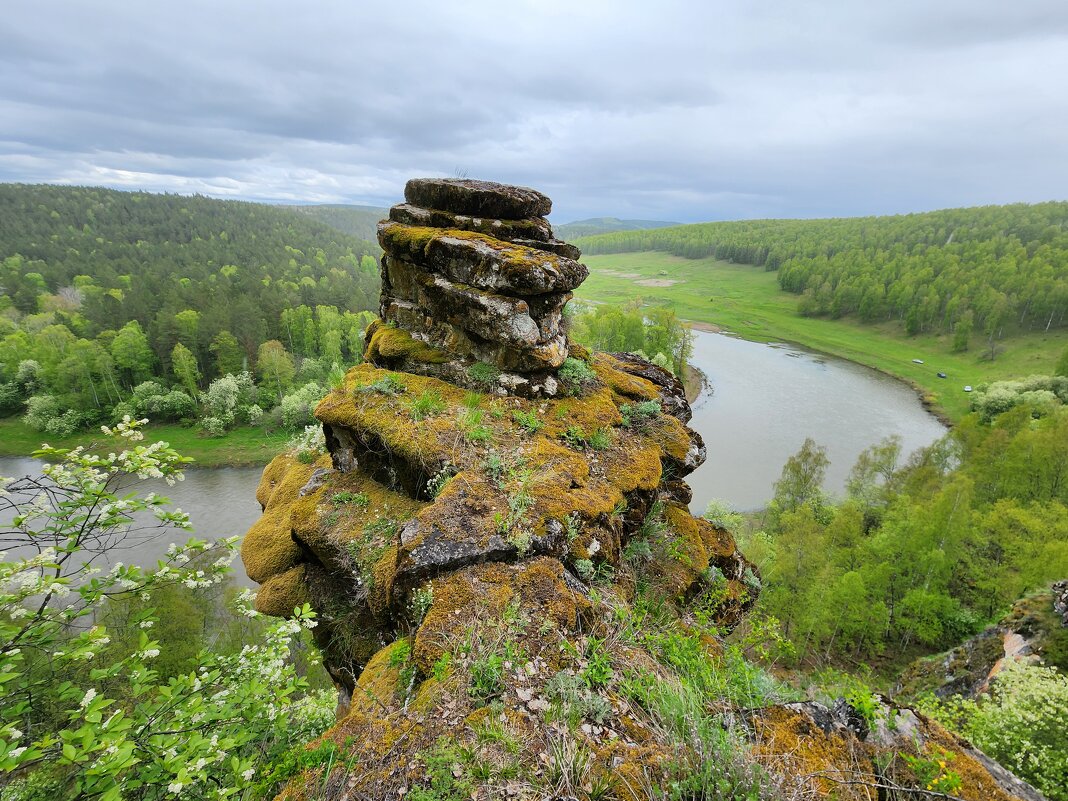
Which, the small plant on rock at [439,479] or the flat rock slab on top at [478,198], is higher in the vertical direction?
the flat rock slab on top at [478,198]

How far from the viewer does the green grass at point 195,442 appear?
151 feet

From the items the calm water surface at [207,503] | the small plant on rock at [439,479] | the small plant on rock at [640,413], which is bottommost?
the calm water surface at [207,503]

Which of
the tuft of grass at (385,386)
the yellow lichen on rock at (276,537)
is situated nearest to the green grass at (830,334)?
the tuft of grass at (385,386)

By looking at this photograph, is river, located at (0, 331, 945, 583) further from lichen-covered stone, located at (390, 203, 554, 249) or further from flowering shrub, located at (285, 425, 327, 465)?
lichen-covered stone, located at (390, 203, 554, 249)

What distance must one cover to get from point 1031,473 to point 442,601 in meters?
41.9

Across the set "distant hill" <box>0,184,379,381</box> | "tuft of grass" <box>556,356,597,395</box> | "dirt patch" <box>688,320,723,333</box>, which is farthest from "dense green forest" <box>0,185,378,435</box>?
"dirt patch" <box>688,320,723,333</box>

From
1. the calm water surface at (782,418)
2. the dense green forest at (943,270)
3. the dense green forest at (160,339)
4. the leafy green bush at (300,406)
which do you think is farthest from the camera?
the dense green forest at (943,270)

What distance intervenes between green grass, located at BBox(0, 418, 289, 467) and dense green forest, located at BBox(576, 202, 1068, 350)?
360ft

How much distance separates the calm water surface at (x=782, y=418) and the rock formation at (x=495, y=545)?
91.5 ft

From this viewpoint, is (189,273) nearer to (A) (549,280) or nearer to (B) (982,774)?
(A) (549,280)

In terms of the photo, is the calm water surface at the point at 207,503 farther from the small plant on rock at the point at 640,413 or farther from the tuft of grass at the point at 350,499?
the small plant on rock at the point at 640,413

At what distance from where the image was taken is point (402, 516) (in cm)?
962

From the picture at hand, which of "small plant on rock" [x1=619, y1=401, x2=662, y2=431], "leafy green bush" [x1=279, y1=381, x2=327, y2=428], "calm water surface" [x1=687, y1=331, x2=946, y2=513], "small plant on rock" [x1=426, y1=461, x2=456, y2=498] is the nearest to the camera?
"small plant on rock" [x1=426, y1=461, x2=456, y2=498]

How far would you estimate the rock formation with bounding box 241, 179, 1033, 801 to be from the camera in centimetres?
479
